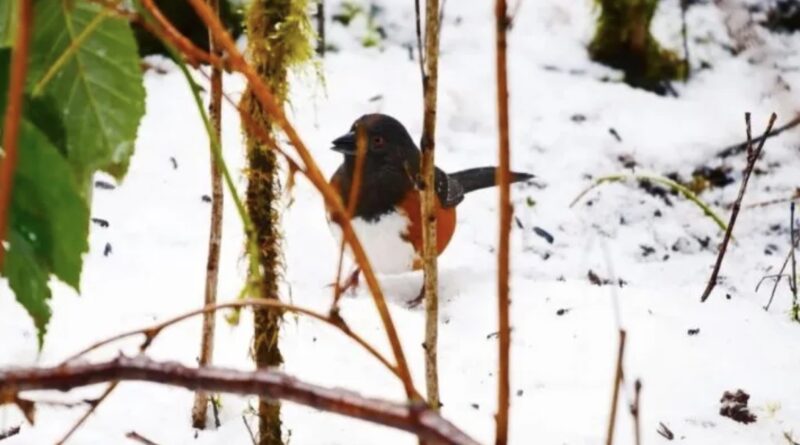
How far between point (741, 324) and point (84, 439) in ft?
5.39

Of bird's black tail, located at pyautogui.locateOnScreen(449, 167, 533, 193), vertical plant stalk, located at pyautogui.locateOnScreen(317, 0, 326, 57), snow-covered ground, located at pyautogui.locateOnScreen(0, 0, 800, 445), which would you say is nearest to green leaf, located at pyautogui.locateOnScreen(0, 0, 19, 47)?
snow-covered ground, located at pyautogui.locateOnScreen(0, 0, 800, 445)

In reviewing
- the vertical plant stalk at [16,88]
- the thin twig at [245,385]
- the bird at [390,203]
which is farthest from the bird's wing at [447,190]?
the vertical plant stalk at [16,88]

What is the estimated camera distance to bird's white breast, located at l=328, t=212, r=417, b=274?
3.24 m

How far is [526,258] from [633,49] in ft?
5.64

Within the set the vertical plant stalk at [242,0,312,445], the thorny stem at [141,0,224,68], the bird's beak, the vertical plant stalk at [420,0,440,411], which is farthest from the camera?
the bird's beak

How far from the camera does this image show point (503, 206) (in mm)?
685

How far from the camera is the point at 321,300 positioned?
2914 millimetres

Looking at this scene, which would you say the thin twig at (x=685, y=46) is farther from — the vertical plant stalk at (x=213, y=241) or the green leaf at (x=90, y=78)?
the green leaf at (x=90, y=78)

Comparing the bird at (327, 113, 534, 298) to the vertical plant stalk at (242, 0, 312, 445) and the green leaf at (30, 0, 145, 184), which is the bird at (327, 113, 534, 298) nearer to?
the vertical plant stalk at (242, 0, 312, 445)

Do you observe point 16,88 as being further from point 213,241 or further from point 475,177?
point 475,177

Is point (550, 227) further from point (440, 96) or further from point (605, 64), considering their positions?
point (605, 64)

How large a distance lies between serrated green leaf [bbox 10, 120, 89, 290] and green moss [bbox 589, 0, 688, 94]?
4.22m

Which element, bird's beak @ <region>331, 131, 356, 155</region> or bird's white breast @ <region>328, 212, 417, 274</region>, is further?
bird's white breast @ <region>328, 212, 417, 274</region>

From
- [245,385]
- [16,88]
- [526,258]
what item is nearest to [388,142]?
[526,258]
